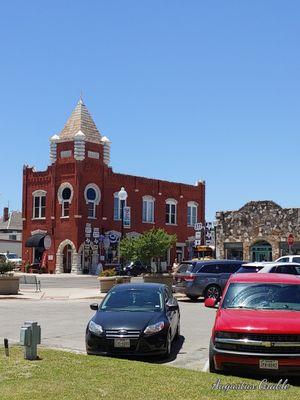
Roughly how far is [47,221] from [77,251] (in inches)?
197

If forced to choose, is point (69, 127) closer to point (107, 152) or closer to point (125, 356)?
point (107, 152)

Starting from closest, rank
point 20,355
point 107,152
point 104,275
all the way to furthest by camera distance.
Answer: point 20,355 < point 104,275 < point 107,152

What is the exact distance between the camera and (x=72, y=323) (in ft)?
59.8

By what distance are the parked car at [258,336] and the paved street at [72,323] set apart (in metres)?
1.73

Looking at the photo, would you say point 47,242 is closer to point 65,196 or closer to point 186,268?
point 65,196

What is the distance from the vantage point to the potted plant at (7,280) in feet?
96.9

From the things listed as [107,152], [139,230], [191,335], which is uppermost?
[107,152]

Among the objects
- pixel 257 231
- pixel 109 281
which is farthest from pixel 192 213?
pixel 109 281

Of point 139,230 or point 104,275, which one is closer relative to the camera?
point 104,275

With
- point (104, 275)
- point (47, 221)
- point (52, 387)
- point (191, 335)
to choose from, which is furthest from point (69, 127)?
point (52, 387)

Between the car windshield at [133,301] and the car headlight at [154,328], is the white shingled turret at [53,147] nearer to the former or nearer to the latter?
the car windshield at [133,301]

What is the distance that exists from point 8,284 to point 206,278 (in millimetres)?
9900

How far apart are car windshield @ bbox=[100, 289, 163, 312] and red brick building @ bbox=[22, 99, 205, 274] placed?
42.4 m

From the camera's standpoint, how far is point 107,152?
60.2 meters
